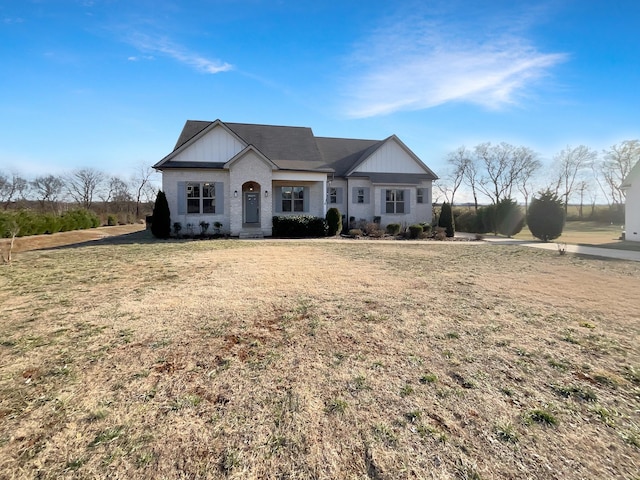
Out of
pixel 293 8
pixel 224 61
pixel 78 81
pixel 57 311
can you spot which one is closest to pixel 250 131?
pixel 224 61

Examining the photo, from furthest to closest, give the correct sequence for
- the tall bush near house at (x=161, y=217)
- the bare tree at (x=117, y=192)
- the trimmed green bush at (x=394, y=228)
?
the bare tree at (x=117, y=192), the trimmed green bush at (x=394, y=228), the tall bush near house at (x=161, y=217)

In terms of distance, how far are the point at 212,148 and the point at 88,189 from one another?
43.5m

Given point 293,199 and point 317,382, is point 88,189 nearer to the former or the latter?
point 293,199

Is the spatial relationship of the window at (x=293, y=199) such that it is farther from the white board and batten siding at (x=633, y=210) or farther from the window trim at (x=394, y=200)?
the white board and batten siding at (x=633, y=210)

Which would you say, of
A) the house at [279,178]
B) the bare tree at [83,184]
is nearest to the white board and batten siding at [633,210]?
the house at [279,178]

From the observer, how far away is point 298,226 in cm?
1859

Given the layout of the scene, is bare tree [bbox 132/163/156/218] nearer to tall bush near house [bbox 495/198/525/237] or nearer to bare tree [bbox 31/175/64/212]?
bare tree [bbox 31/175/64/212]

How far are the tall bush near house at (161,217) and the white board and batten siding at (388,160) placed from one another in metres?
13.1

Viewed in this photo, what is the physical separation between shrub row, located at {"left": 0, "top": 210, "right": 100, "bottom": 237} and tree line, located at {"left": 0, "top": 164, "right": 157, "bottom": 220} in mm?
9318

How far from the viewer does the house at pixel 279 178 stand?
59.0ft

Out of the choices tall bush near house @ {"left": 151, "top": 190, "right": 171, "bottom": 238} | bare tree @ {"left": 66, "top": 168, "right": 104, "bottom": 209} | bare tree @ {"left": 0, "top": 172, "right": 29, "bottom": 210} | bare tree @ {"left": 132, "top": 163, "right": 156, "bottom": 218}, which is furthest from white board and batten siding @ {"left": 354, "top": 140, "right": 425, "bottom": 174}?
bare tree @ {"left": 0, "top": 172, "right": 29, "bottom": 210}

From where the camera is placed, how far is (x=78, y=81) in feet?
43.5

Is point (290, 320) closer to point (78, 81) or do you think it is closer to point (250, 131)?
point (78, 81)

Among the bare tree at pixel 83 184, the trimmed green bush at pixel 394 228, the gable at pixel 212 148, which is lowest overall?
the trimmed green bush at pixel 394 228
